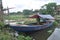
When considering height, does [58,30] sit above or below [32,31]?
above

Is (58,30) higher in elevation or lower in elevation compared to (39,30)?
higher

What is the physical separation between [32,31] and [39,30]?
2.01 feet

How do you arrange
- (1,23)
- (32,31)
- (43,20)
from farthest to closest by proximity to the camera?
(43,20)
(32,31)
(1,23)

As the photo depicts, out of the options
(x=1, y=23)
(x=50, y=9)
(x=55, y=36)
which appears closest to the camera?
(x=55, y=36)

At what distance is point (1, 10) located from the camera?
9555 mm

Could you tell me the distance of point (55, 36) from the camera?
2.71 metres

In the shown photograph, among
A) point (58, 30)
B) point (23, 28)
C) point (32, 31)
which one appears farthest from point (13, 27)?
point (58, 30)

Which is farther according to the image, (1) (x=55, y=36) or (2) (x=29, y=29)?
(2) (x=29, y=29)

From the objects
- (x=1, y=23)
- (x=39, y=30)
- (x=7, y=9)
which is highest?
(x=7, y=9)

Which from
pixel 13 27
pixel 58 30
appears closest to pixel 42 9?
pixel 13 27

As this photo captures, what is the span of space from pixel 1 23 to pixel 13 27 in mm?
1045

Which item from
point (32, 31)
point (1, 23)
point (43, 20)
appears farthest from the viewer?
point (43, 20)

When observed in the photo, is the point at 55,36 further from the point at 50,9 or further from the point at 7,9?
the point at 50,9

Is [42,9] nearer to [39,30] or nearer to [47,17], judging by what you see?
[47,17]
